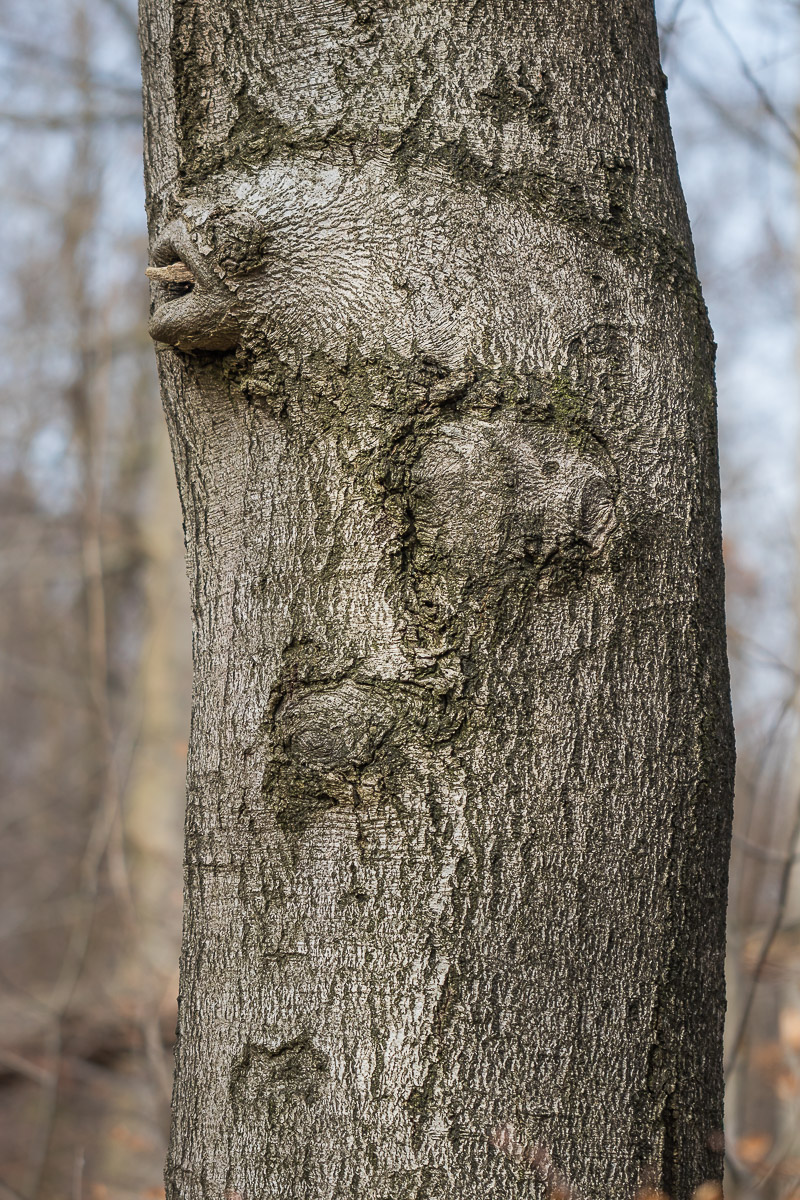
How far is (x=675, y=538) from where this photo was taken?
93cm

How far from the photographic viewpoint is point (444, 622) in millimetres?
885

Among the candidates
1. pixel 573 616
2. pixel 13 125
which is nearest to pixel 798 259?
pixel 13 125

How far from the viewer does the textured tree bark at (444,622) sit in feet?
2.77

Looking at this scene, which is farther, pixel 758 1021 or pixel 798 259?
pixel 758 1021

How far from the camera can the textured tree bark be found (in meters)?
0.85

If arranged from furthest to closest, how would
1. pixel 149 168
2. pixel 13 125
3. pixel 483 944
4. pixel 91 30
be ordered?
1. pixel 91 30
2. pixel 13 125
3. pixel 149 168
4. pixel 483 944

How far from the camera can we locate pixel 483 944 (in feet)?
2.76

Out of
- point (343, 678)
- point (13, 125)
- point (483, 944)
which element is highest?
point (13, 125)

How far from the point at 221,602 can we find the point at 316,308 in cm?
32

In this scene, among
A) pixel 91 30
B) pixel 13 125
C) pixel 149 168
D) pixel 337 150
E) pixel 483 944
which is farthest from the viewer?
pixel 91 30

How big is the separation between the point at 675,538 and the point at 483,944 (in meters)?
0.43

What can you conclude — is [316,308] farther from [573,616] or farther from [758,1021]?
[758,1021]

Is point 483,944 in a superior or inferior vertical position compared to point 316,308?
inferior

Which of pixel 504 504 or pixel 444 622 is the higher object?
pixel 504 504
